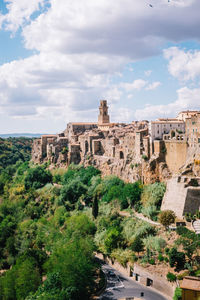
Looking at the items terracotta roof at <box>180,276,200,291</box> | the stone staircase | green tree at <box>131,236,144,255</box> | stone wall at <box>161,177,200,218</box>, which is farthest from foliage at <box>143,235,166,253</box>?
terracotta roof at <box>180,276,200,291</box>

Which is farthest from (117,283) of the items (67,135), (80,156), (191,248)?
(67,135)

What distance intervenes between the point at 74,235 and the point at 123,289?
11.9 m

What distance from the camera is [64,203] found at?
208ft

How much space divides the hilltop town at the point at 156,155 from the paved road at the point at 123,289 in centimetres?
1100

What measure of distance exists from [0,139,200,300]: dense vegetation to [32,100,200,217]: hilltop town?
2.24 metres

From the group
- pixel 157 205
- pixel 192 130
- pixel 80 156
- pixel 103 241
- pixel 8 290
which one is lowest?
pixel 8 290

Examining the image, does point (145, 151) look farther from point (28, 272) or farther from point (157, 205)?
point (28, 272)

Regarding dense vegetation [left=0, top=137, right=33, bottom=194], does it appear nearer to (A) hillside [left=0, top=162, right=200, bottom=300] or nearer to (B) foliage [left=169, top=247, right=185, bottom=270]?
(A) hillside [left=0, top=162, right=200, bottom=300]

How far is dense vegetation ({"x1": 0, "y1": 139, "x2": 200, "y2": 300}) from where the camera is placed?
36438 millimetres

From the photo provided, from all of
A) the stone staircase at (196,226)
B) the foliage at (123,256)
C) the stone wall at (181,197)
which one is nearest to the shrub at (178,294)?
the foliage at (123,256)

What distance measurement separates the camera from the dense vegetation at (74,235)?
3644 cm

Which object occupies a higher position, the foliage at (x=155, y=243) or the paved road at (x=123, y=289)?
the foliage at (x=155, y=243)

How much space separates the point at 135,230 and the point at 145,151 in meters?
15.0

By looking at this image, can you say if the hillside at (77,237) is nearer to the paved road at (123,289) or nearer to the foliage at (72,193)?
the foliage at (72,193)
